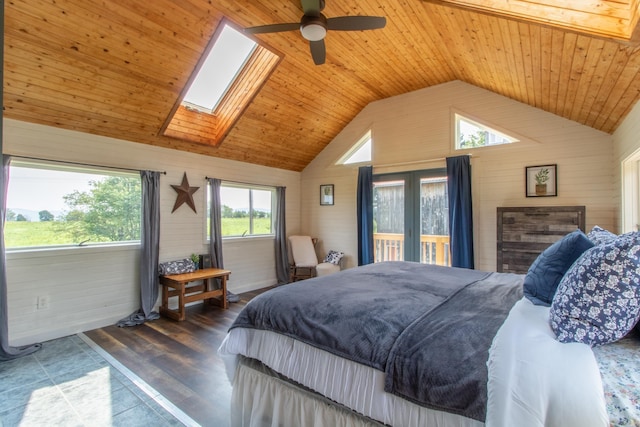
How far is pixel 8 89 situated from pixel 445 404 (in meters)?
4.35

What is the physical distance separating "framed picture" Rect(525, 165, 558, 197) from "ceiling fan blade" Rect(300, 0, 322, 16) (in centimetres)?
340

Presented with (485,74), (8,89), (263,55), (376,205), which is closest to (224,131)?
(263,55)

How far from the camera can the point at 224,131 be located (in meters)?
4.54

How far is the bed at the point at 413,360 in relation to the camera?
3.22 feet

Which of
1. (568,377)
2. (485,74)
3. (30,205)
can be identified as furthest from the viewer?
(485,74)

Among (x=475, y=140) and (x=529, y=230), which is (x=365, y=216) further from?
(x=529, y=230)

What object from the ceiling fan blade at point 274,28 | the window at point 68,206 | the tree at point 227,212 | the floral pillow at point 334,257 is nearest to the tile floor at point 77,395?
the window at point 68,206

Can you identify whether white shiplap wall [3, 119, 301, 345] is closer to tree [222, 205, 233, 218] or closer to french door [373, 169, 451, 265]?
tree [222, 205, 233, 218]

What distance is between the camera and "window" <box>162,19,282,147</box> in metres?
3.79

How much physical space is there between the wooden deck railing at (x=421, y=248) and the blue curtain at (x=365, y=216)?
0.60 ft

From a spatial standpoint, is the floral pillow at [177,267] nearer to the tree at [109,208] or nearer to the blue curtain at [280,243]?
the tree at [109,208]

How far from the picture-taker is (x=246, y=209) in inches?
221

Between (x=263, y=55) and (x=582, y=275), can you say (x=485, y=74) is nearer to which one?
(x=263, y=55)

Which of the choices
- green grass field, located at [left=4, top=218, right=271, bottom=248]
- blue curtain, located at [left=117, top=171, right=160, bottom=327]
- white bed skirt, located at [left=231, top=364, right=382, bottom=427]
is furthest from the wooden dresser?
green grass field, located at [left=4, top=218, right=271, bottom=248]
